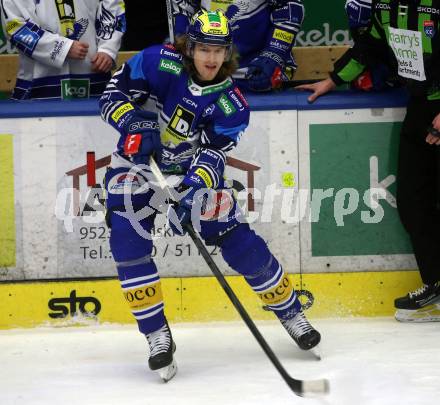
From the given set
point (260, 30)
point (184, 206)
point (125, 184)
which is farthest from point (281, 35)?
point (184, 206)

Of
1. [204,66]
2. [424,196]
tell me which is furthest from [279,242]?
[204,66]

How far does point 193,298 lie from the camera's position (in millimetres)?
5219

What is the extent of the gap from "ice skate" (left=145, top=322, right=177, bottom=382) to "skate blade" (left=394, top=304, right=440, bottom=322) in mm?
1236

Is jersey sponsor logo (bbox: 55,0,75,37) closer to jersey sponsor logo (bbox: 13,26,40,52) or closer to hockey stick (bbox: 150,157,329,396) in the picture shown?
jersey sponsor logo (bbox: 13,26,40,52)

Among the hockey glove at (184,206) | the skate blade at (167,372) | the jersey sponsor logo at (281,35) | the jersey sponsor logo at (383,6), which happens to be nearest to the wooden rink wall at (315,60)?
the jersey sponsor logo at (281,35)

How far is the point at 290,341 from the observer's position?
16.1ft

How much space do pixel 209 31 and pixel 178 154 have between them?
1.73 ft

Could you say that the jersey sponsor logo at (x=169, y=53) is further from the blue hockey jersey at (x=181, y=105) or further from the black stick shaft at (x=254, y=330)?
the black stick shaft at (x=254, y=330)

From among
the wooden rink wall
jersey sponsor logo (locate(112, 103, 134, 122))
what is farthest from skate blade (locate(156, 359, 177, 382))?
the wooden rink wall

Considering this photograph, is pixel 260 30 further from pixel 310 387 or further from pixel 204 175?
pixel 310 387

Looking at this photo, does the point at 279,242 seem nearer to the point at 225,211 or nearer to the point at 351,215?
the point at 351,215

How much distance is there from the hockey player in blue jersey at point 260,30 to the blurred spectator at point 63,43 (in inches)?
13.2

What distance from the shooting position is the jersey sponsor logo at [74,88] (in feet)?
18.2

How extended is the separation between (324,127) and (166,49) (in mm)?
1088
